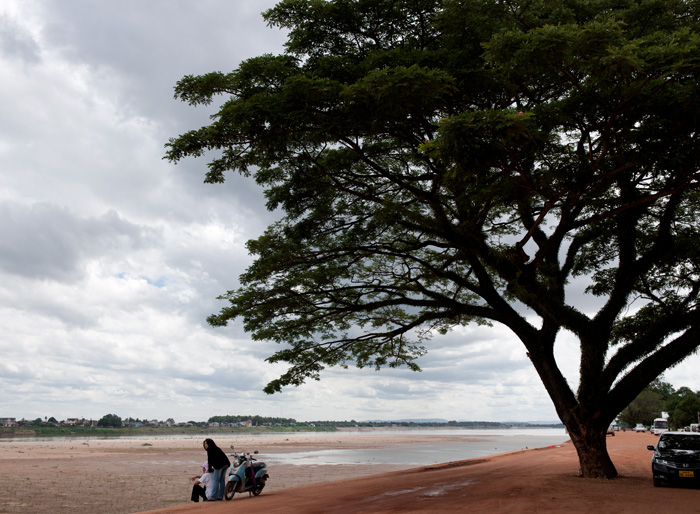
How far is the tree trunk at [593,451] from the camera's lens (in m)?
11.1

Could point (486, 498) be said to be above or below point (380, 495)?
above

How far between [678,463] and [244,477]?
29.3 feet

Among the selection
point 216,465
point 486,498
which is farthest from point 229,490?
point 486,498

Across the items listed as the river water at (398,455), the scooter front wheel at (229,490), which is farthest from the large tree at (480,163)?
the river water at (398,455)

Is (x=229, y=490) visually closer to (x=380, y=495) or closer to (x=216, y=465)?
(x=216, y=465)

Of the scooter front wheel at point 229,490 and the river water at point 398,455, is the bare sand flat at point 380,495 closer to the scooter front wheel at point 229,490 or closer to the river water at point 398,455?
the scooter front wheel at point 229,490

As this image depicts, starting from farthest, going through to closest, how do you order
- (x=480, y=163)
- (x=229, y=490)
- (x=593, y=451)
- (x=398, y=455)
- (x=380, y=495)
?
(x=398, y=455) < (x=593, y=451) < (x=380, y=495) < (x=229, y=490) < (x=480, y=163)

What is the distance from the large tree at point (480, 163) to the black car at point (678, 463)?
1.05 metres

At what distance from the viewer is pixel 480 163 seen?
708 cm

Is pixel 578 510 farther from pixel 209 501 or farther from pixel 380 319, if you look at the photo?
pixel 380 319

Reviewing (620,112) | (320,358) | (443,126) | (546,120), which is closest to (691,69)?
(620,112)

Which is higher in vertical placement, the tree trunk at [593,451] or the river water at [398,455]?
the tree trunk at [593,451]

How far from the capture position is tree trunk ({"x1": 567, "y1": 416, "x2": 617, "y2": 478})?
11.1 meters

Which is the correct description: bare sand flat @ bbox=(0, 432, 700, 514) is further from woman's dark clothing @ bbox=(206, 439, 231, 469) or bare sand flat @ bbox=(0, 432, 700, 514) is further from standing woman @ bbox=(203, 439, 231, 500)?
woman's dark clothing @ bbox=(206, 439, 231, 469)
